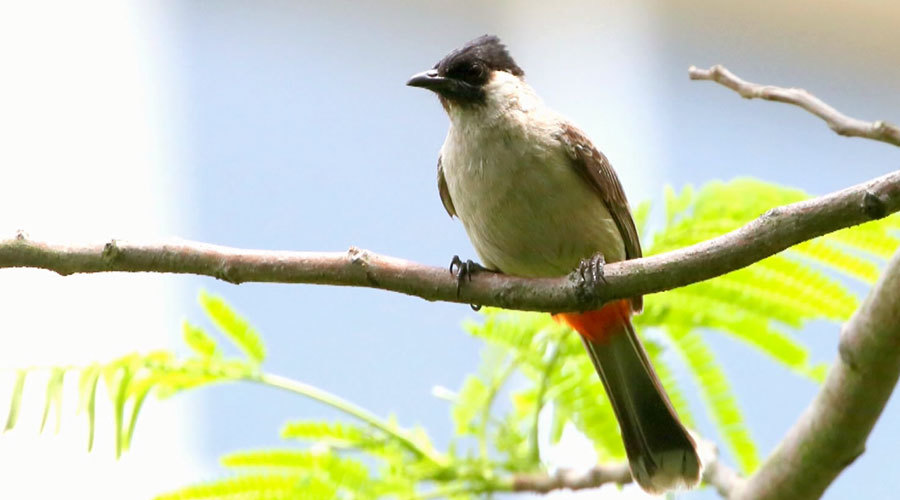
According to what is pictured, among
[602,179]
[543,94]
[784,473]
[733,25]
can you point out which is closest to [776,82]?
[733,25]

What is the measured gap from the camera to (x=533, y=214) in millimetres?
2582

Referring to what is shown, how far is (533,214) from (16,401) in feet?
3.95

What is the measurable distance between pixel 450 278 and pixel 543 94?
4779 mm

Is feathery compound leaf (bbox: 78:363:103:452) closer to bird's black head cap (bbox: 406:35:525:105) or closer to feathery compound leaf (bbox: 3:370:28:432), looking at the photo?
feathery compound leaf (bbox: 3:370:28:432)

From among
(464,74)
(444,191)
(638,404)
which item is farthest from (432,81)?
(638,404)

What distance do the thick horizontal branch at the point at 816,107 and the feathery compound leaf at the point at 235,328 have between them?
43.1 inches

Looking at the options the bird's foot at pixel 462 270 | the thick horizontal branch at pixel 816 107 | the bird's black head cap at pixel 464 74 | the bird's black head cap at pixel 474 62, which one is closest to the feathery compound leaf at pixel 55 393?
the bird's foot at pixel 462 270

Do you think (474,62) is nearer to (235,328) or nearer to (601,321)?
(601,321)

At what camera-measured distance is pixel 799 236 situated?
170 cm

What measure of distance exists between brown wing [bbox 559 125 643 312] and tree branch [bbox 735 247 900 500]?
558mm

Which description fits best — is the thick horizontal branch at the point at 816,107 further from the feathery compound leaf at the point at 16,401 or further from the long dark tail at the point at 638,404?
the feathery compound leaf at the point at 16,401

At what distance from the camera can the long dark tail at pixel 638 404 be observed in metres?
2.69

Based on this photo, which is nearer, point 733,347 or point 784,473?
point 784,473

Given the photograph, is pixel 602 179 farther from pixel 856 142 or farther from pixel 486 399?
pixel 856 142
